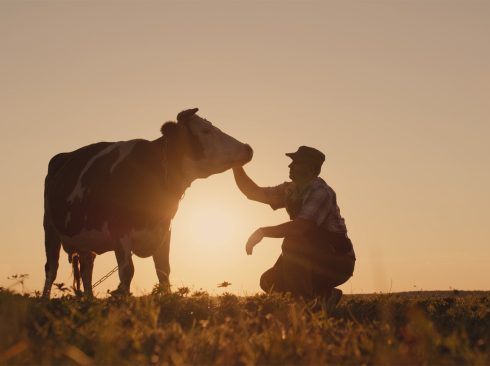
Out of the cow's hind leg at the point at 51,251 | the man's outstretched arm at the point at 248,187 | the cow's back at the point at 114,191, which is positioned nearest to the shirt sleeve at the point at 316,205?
the man's outstretched arm at the point at 248,187

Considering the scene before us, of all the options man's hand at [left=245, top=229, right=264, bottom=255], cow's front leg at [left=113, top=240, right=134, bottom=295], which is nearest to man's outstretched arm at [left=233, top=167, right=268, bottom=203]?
man's hand at [left=245, top=229, right=264, bottom=255]

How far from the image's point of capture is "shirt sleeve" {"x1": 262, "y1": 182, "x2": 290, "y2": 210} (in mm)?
10688

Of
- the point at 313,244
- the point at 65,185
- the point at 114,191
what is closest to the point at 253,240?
the point at 313,244

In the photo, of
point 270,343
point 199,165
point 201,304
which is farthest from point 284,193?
point 270,343

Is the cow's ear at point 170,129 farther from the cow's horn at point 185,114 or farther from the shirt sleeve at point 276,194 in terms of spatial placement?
the shirt sleeve at point 276,194

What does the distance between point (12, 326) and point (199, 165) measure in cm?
610

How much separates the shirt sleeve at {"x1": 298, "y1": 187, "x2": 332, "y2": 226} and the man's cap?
19.4 inches

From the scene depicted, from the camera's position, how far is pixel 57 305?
7.63 m

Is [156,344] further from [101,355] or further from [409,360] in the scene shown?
[409,360]

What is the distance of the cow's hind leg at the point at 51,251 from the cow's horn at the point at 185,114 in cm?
364

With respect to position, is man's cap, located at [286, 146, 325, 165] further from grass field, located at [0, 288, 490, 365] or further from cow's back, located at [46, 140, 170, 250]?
grass field, located at [0, 288, 490, 365]

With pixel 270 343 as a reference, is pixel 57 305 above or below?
above

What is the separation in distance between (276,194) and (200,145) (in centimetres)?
148

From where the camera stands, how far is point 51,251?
13.4 m
